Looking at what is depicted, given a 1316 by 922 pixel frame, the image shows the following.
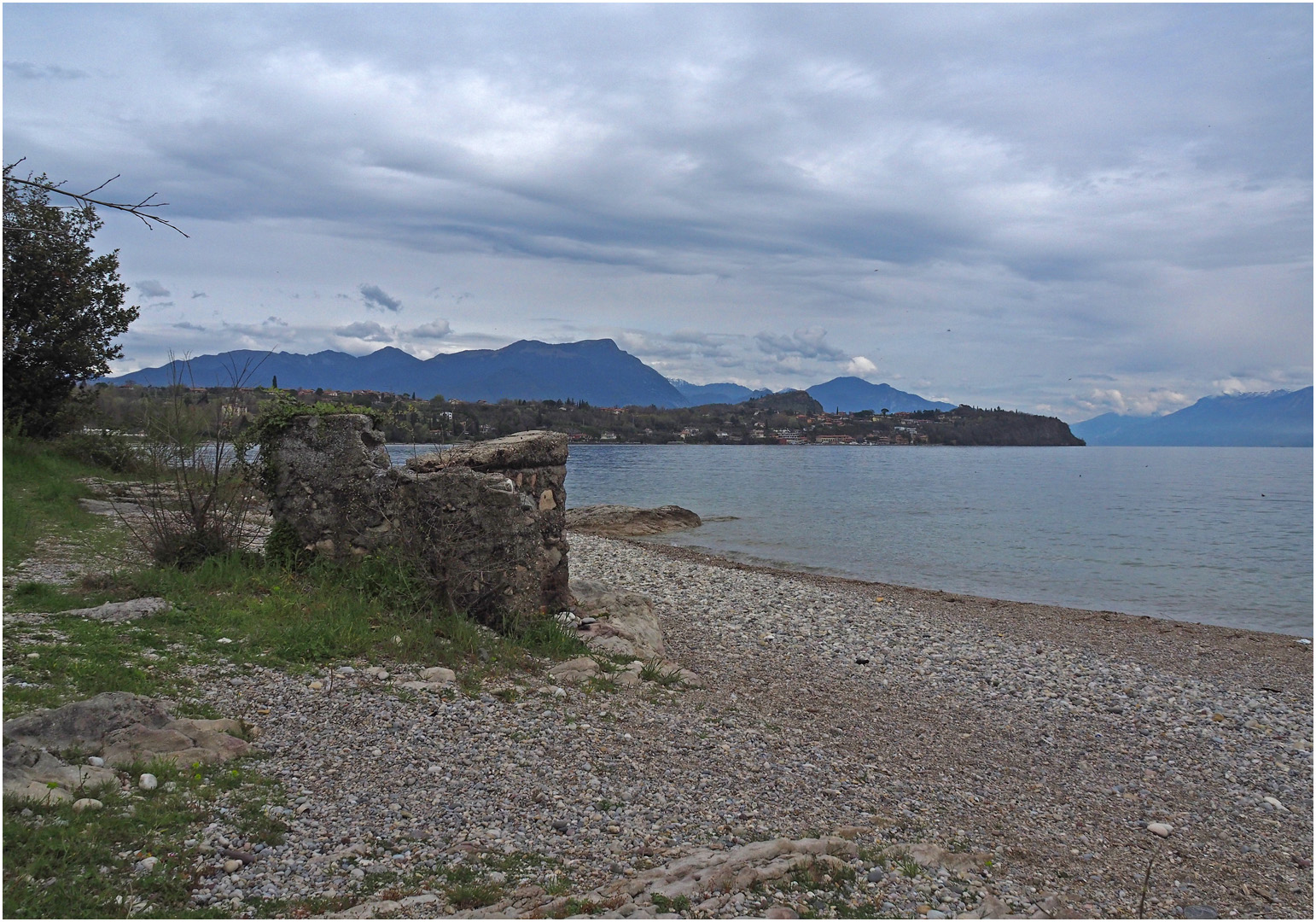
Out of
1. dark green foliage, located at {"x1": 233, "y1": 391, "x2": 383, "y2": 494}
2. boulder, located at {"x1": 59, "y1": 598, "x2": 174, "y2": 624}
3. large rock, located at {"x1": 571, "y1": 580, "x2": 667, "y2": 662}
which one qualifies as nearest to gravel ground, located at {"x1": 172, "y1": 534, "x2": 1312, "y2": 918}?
large rock, located at {"x1": 571, "y1": 580, "x2": 667, "y2": 662}

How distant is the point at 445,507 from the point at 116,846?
560 centimetres

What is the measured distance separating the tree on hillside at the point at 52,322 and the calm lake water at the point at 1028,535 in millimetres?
15014

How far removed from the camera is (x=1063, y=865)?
230 inches

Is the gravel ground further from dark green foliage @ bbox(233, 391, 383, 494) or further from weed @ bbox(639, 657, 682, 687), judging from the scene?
dark green foliage @ bbox(233, 391, 383, 494)

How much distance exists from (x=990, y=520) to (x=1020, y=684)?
2938 centimetres

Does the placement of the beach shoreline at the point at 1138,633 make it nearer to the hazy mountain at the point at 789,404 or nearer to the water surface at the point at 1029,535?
the water surface at the point at 1029,535

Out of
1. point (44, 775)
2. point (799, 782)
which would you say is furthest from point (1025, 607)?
point (44, 775)

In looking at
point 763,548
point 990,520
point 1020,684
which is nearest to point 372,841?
point 1020,684

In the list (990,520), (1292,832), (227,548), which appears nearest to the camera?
(1292,832)

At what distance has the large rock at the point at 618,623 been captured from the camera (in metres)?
9.80

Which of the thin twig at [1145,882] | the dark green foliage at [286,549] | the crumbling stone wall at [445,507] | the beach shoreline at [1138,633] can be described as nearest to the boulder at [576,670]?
the crumbling stone wall at [445,507]

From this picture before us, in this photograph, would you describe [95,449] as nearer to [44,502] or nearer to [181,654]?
[44,502]

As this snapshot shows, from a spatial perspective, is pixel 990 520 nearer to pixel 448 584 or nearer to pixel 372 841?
pixel 448 584

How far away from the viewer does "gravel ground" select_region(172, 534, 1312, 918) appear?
4645 millimetres
